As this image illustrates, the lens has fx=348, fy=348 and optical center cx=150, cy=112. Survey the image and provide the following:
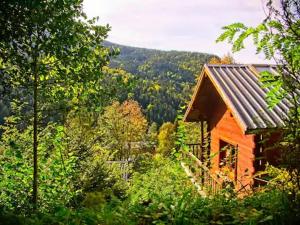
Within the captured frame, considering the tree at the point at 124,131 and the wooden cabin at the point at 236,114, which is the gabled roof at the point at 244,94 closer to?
the wooden cabin at the point at 236,114

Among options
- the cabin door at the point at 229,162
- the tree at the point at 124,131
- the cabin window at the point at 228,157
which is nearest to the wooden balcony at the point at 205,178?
the cabin door at the point at 229,162

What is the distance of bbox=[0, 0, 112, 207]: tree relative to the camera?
18.6 feet

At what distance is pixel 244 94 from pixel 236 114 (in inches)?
77.9

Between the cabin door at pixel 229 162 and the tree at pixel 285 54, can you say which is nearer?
the tree at pixel 285 54

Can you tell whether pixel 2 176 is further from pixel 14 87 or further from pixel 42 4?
pixel 42 4

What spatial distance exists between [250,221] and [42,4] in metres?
4.28

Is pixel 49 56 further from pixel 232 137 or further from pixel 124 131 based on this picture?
pixel 124 131

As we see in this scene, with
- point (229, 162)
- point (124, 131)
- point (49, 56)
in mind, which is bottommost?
point (124, 131)

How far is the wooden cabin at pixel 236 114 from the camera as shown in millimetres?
10352

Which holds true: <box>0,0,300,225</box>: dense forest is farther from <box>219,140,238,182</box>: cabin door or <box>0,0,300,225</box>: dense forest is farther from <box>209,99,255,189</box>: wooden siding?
<box>209,99,255,189</box>: wooden siding

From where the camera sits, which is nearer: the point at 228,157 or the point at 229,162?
the point at 229,162

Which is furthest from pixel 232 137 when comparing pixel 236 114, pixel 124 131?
pixel 124 131

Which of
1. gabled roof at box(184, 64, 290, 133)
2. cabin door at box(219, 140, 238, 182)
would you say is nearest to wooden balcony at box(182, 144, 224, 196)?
cabin door at box(219, 140, 238, 182)

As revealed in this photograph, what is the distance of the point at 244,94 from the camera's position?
12258 mm
